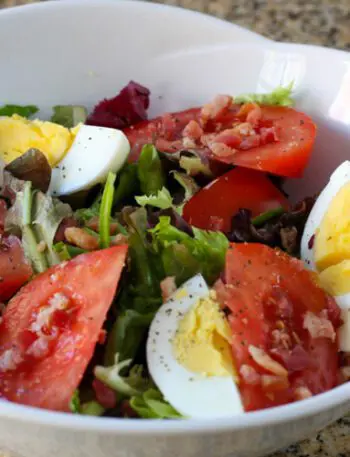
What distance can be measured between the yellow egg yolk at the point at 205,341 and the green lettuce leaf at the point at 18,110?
820mm

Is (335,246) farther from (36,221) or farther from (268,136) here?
(36,221)

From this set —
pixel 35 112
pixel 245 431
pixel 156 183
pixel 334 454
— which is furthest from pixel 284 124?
pixel 245 431

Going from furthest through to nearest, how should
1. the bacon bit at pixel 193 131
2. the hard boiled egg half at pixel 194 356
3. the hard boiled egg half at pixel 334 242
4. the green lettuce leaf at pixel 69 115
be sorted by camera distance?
1. the green lettuce leaf at pixel 69 115
2. the bacon bit at pixel 193 131
3. the hard boiled egg half at pixel 334 242
4. the hard boiled egg half at pixel 194 356

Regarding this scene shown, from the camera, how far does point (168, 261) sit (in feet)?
4.91

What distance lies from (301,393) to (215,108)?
825mm

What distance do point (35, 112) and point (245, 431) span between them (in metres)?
1.14

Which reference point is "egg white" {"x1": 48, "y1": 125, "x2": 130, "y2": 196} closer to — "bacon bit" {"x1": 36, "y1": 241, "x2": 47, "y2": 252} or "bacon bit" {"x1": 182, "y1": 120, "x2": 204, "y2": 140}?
"bacon bit" {"x1": 182, "y1": 120, "x2": 204, "y2": 140}

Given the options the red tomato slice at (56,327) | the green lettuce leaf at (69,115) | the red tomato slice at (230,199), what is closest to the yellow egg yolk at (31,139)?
the green lettuce leaf at (69,115)

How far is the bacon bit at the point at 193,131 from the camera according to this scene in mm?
1838

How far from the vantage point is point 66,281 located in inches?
55.5

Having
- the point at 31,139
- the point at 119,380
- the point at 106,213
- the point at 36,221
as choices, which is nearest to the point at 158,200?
the point at 106,213

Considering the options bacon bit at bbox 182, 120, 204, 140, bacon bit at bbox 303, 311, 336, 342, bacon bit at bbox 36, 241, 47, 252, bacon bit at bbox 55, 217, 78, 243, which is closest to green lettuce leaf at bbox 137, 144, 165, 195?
bacon bit at bbox 182, 120, 204, 140

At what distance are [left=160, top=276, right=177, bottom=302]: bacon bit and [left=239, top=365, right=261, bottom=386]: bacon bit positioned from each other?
8.6 inches

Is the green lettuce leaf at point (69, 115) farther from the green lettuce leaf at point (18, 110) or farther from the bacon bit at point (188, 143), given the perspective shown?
the bacon bit at point (188, 143)
